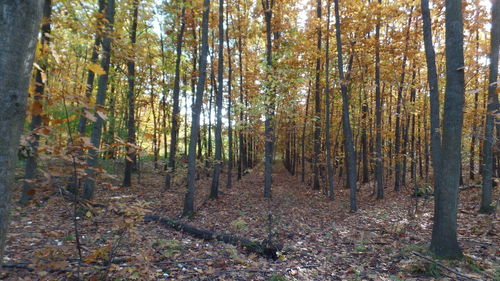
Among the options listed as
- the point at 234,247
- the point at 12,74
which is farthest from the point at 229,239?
the point at 12,74

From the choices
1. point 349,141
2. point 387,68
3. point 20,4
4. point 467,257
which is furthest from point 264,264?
point 387,68

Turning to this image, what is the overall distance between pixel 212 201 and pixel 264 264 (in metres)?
6.62

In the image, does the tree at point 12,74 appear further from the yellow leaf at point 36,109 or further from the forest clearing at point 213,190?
the yellow leaf at point 36,109

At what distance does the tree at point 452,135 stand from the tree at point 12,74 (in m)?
6.28

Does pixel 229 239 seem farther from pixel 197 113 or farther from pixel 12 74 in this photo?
pixel 12 74

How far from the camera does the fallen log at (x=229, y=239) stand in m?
6.12

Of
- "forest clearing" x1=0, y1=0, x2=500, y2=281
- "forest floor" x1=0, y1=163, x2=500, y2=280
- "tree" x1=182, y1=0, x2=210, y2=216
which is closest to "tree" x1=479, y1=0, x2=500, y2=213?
"forest clearing" x1=0, y1=0, x2=500, y2=281

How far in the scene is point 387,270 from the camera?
5133mm

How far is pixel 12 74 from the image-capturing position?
4.35ft

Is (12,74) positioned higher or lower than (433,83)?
lower

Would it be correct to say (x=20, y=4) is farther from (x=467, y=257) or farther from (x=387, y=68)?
(x=387, y=68)

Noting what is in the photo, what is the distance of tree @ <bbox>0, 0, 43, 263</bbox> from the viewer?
130cm

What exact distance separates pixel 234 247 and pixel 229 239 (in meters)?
0.59

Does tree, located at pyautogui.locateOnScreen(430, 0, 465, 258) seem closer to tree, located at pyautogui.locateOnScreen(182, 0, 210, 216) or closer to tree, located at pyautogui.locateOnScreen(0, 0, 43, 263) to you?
tree, located at pyautogui.locateOnScreen(0, 0, 43, 263)
